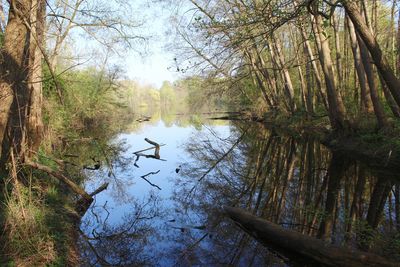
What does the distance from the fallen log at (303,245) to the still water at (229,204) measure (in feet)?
0.54

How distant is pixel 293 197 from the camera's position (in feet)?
27.0

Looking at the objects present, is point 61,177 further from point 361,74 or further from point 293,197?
point 361,74

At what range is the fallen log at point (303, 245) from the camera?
4.16m

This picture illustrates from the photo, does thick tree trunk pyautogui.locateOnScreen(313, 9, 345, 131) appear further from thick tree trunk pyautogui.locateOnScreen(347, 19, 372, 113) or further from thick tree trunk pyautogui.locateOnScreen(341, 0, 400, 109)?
thick tree trunk pyautogui.locateOnScreen(341, 0, 400, 109)

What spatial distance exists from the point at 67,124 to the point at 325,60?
1172cm

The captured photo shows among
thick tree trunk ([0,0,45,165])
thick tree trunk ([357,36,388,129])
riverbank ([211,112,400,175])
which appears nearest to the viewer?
thick tree trunk ([0,0,45,165])

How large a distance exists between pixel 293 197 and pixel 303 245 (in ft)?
11.2

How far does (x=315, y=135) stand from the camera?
699 inches

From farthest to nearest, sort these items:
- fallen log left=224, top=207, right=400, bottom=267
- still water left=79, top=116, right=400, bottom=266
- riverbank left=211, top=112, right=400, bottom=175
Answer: riverbank left=211, top=112, right=400, bottom=175, still water left=79, top=116, right=400, bottom=266, fallen log left=224, top=207, right=400, bottom=267

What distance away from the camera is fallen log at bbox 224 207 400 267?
4160 millimetres

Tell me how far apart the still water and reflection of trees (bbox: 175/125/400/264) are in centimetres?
2

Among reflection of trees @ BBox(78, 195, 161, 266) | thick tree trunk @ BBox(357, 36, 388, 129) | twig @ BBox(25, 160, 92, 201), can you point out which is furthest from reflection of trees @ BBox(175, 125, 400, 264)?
twig @ BBox(25, 160, 92, 201)

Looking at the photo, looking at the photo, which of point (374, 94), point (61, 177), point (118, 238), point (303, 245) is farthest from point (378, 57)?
point (61, 177)

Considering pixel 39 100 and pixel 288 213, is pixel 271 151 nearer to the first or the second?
pixel 288 213
